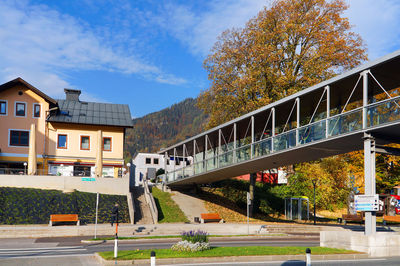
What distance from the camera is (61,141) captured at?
45.0m

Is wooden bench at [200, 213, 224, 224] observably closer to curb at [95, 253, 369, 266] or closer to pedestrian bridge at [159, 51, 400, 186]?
pedestrian bridge at [159, 51, 400, 186]

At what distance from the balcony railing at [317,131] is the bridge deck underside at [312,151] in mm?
279

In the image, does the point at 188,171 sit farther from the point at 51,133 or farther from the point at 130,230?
the point at 51,133

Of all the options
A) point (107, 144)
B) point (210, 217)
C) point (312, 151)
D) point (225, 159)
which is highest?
point (107, 144)

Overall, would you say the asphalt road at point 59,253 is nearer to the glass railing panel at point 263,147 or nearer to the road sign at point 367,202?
the road sign at point 367,202

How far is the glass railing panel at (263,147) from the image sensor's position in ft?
88.4

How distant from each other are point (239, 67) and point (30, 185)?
21.2 meters

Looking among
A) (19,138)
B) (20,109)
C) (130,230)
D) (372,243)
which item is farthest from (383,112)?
(20,109)

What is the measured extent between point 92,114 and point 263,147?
25.9 metres

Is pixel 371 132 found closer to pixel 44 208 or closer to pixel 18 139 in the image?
pixel 44 208

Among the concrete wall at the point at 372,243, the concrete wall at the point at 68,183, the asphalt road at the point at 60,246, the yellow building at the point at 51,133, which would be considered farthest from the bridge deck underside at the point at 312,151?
the yellow building at the point at 51,133

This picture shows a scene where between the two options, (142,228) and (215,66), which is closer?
(142,228)

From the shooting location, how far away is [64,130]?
1777 inches

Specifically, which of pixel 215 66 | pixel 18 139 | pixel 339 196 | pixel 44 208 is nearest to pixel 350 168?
pixel 339 196
